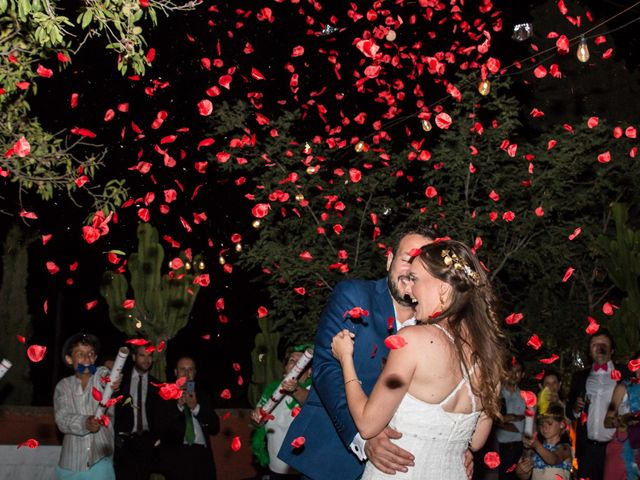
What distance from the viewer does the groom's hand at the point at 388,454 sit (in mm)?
4078

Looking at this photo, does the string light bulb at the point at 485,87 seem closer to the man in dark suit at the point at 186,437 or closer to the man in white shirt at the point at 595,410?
the man in white shirt at the point at 595,410

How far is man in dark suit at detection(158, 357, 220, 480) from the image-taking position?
8.82m

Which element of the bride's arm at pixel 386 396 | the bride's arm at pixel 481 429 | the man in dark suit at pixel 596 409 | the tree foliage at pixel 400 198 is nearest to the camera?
the bride's arm at pixel 386 396

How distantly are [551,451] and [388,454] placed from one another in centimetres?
529

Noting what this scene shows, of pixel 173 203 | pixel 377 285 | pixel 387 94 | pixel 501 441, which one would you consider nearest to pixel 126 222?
pixel 173 203

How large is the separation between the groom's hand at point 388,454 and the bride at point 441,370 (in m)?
0.04

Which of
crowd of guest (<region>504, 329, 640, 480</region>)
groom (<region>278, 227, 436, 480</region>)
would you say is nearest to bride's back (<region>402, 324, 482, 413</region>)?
groom (<region>278, 227, 436, 480</region>)

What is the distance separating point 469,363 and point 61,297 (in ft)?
55.1

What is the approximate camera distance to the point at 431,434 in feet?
13.5

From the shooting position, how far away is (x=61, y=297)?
19.7 metres

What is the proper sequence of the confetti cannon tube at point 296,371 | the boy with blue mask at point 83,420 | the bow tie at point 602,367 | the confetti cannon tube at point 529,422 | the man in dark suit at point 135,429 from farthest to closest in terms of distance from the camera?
the bow tie at point 602,367
the man in dark suit at point 135,429
the boy with blue mask at point 83,420
the confetti cannon tube at point 529,422
the confetti cannon tube at point 296,371

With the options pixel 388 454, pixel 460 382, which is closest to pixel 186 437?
pixel 388 454

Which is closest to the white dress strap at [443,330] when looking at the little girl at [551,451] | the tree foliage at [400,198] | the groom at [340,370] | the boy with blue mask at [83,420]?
the groom at [340,370]

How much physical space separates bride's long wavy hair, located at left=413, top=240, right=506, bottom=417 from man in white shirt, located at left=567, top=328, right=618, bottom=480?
6.11m
